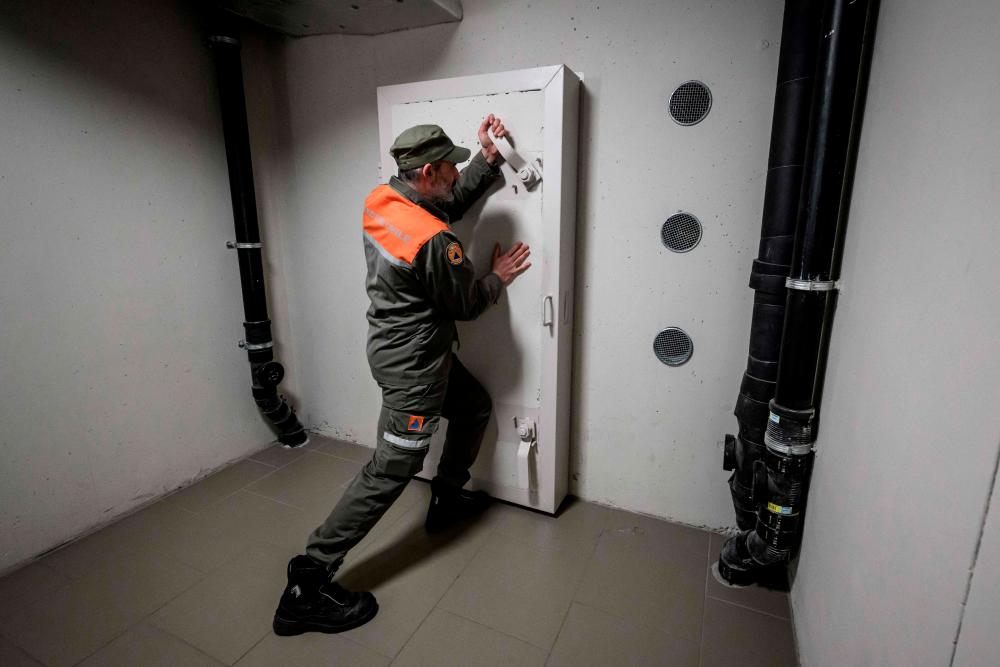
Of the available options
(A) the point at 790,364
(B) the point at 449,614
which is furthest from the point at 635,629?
(A) the point at 790,364

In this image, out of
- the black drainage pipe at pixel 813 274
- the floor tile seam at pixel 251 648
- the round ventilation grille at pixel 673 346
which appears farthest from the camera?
the round ventilation grille at pixel 673 346

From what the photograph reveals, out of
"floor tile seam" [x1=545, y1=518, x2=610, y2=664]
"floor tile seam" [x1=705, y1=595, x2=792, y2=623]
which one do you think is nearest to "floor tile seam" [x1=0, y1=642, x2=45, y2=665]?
"floor tile seam" [x1=545, y1=518, x2=610, y2=664]

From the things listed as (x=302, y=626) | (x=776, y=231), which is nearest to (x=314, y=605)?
(x=302, y=626)

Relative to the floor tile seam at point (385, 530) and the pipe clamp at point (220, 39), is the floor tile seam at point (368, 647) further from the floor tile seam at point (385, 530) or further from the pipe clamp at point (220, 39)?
the pipe clamp at point (220, 39)

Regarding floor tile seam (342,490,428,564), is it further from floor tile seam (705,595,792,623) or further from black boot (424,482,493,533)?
floor tile seam (705,595,792,623)

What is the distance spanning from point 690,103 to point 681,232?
1.50 feet

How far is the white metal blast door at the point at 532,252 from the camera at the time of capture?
179 cm

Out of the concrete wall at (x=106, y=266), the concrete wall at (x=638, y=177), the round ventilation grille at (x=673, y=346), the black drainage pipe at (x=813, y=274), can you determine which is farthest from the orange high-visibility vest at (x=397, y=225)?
the concrete wall at (x=106, y=266)

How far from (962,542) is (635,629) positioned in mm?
1161

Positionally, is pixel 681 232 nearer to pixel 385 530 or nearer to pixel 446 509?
pixel 446 509

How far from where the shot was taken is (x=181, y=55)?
2.25 m

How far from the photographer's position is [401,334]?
167 cm

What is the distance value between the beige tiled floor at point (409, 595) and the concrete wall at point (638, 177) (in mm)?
383

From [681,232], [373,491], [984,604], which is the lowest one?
[373,491]
